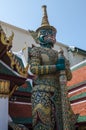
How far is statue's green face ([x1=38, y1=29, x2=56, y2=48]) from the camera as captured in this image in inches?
252

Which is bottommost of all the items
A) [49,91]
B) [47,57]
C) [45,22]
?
[49,91]

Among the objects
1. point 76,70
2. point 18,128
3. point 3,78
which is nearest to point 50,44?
point 3,78

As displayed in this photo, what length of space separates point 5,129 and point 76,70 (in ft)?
17.0

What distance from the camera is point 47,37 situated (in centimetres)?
640

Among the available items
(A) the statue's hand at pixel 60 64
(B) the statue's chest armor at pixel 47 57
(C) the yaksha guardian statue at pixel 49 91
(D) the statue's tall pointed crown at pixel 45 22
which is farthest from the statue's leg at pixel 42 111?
(D) the statue's tall pointed crown at pixel 45 22

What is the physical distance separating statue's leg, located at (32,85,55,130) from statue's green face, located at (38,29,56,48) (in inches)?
42.9

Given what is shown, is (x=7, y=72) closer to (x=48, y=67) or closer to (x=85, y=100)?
(x=48, y=67)

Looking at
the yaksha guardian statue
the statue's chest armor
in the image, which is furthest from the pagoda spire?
the statue's chest armor

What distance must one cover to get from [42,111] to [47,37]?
1.57 m

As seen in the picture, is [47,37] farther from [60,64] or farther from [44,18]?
[60,64]

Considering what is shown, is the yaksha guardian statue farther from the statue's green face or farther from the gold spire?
the gold spire

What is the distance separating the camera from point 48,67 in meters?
5.96

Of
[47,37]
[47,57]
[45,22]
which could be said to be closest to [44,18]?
[45,22]

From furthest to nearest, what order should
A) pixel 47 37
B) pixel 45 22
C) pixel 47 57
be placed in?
1. pixel 45 22
2. pixel 47 37
3. pixel 47 57
